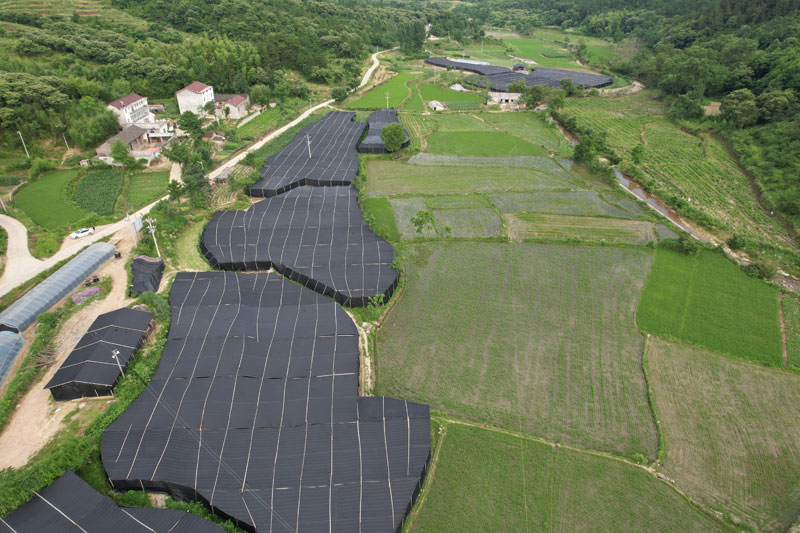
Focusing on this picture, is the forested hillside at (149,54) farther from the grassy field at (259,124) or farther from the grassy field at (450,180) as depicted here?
the grassy field at (450,180)

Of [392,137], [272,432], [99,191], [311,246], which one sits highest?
[392,137]

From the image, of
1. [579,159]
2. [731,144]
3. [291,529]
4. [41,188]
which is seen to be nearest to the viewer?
[291,529]

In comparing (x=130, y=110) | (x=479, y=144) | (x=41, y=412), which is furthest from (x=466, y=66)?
(x=41, y=412)

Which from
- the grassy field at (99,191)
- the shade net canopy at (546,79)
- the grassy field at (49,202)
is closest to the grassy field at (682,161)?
the shade net canopy at (546,79)

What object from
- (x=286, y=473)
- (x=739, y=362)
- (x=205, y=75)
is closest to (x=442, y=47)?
(x=205, y=75)

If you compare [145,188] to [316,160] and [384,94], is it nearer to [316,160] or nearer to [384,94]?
[316,160]

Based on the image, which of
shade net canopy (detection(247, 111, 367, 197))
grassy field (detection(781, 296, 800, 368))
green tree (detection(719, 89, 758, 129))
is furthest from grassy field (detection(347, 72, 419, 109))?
grassy field (detection(781, 296, 800, 368))

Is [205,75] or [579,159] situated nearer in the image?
[579,159]

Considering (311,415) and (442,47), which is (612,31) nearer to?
(442,47)
